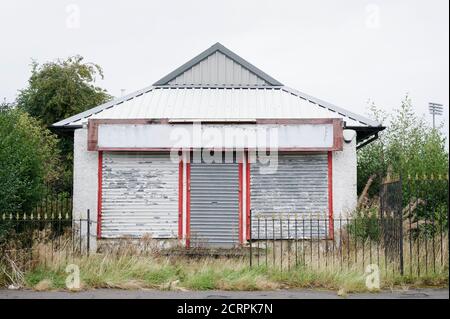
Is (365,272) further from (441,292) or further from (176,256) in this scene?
(176,256)

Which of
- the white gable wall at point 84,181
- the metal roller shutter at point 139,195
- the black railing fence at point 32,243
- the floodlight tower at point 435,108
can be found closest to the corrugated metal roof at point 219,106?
the white gable wall at point 84,181

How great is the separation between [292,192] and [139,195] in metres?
3.93

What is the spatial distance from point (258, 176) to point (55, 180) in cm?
1139

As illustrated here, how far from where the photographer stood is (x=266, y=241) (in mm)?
15039

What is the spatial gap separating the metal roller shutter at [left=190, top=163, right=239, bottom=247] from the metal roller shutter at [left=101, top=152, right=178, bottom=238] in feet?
1.69

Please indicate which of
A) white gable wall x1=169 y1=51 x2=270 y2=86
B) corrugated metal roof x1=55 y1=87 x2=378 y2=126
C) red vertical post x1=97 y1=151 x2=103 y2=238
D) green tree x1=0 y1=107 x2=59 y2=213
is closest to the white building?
red vertical post x1=97 y1=151 x2=103 y2=238

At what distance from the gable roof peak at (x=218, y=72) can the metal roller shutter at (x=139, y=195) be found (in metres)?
3.63

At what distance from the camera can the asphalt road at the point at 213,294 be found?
424 inches

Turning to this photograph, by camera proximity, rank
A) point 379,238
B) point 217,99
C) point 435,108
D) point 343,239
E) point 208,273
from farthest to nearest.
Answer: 1. point 435,108
2. point 217,99
3. point 343,239
4. point 379,238
5. point 208,273

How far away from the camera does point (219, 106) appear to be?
1670 centimetres

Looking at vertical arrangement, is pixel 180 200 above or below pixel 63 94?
below

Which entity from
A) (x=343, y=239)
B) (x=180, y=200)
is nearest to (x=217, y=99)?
(x=180, y=200)

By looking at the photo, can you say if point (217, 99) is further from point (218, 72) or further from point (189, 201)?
point (189, 201)

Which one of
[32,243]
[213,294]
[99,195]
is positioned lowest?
[213,294]
